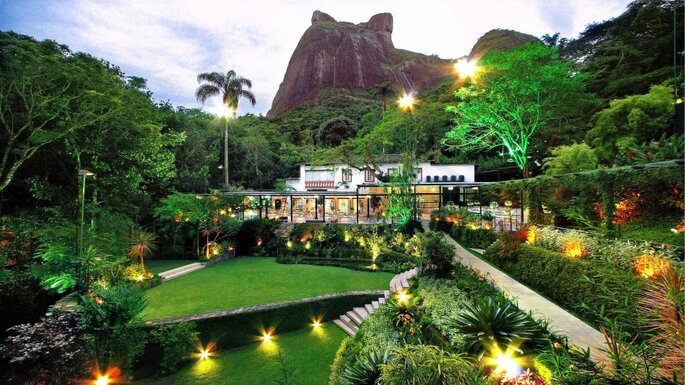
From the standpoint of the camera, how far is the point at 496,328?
5.92 m

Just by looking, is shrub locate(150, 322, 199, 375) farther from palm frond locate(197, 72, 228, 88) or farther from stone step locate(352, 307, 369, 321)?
palm frond locate(197, 72, 228, 88)

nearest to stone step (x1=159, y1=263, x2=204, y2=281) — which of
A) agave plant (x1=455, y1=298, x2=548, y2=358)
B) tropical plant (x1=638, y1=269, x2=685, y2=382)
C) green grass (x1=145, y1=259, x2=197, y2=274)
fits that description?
green grass (x1=145, y1=259, x2=197, y2=274)

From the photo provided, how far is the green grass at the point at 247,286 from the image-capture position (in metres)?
12.3

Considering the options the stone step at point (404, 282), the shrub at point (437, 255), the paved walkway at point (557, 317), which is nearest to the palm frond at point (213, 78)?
the stone step at point (404, 282)

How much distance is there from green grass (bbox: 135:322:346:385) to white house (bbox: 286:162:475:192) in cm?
1872

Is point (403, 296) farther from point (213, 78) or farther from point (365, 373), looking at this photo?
point (213, 78)

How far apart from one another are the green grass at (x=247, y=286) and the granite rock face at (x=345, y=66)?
64544 millimetres

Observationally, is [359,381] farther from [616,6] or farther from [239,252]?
[616,6]

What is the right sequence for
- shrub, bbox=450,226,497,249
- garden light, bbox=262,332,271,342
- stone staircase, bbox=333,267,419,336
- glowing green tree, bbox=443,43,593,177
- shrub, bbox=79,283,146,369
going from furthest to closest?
glowing green tree, bbox=443,43,593,177 < shrub, bbox=450,226,497,249 < stone staircase, bbox=333,267,419,336 < garden light, bbox=262,332,271,342 < shrub, bbox=79,283,146,369

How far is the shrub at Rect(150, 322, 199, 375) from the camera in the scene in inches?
364

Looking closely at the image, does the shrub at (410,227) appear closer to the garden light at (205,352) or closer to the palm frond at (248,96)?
the garden light at (205,352)

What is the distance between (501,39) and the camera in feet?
174

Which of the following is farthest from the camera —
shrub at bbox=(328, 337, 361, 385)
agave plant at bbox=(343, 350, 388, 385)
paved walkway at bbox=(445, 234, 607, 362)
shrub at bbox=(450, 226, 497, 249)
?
shrub at bbox=(450, 226, 497, 249)

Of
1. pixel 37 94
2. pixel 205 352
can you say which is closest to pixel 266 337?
pixel 205 352
